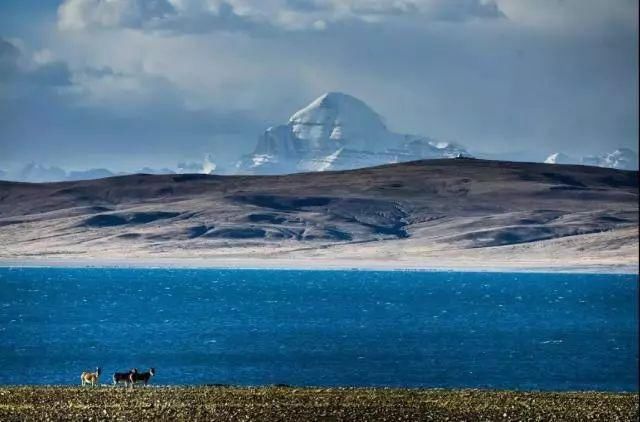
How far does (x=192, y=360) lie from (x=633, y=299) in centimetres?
11241

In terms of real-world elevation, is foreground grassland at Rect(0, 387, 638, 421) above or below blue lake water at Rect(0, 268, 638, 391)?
above

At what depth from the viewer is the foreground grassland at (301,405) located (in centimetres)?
3422

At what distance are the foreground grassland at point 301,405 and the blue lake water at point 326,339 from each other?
2840 centimetres

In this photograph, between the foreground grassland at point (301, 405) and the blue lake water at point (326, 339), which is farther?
the blue lake water at point (326, 339)

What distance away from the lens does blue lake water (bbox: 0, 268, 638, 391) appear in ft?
250

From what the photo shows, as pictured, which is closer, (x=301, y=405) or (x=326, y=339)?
(x=301, y=405)

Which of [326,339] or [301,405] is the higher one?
[301,405]

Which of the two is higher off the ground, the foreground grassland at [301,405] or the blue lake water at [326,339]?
the foreground grassland at [301,405]

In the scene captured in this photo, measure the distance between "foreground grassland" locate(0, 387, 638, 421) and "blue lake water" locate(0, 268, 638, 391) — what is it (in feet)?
93.2

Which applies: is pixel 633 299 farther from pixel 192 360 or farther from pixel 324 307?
pixel 192 360

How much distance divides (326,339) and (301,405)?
69.9 m

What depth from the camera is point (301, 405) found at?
119 feet

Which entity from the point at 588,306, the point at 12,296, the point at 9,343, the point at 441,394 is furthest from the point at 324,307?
the point at 441,394

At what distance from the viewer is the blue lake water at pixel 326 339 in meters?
76.2
